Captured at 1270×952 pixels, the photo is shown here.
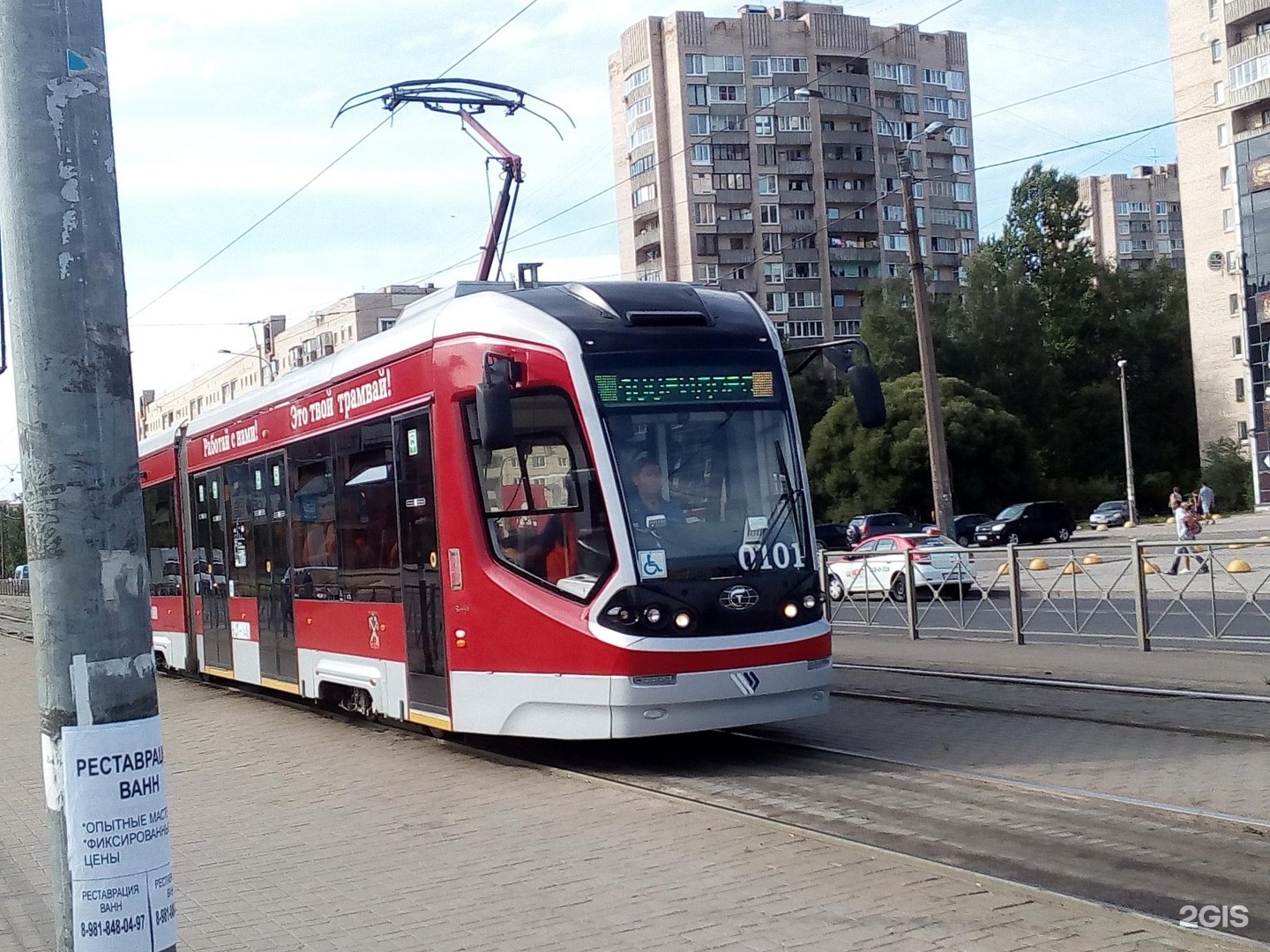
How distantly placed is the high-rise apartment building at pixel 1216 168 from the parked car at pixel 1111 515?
6352 mm

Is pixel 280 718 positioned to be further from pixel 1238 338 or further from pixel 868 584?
pixel 1238 338

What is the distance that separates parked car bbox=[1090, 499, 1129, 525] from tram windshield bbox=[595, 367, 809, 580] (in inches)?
2408

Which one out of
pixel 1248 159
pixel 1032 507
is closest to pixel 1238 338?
pixel 1248 159

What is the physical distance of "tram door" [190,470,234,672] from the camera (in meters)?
15.7

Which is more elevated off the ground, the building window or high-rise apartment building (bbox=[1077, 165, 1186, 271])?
high-rise apartment building (bbox=[1077, 165, 1186, 271])

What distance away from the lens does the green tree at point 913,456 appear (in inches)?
2484

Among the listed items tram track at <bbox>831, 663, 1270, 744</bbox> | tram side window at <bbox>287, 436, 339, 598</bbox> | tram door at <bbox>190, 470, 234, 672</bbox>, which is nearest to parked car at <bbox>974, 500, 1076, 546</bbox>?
tram track at <bbox>831, 663, 1270, 744</bbox>

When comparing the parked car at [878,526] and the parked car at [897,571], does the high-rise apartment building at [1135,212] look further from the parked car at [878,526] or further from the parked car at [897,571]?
the parked car at [897,571]

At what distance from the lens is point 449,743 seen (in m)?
11.5

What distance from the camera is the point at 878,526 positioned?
56.0m

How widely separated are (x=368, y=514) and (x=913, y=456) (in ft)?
174

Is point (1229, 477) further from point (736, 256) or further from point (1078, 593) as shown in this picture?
point (1078, 593)

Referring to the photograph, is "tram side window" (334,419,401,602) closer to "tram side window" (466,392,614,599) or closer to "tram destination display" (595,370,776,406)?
"tram side window" (466,392,614,599)

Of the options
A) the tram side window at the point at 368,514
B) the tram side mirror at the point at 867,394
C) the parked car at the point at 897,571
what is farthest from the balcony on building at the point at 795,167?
the tram side mirror at the point at 867,394
